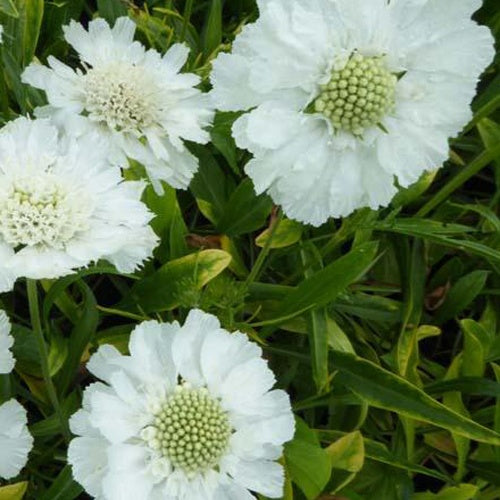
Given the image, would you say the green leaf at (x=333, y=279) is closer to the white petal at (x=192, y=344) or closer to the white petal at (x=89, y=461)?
the white petal at (x=192, y=344)

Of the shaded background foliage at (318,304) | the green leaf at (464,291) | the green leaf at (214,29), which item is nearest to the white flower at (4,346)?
the shaded background foliage at (318,304)

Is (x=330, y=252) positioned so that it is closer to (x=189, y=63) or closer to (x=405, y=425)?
(x=405, y=425)

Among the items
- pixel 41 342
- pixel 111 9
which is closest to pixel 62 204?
pixel 41 342

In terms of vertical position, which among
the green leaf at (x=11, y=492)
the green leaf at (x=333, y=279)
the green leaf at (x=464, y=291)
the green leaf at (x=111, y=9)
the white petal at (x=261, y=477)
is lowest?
the green leaf at (x=464, y=291)

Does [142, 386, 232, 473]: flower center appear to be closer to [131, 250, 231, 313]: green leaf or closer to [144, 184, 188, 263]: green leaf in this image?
[131, 250, 231, 313]: green leaf

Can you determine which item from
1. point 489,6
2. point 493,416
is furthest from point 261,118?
point 489,6
